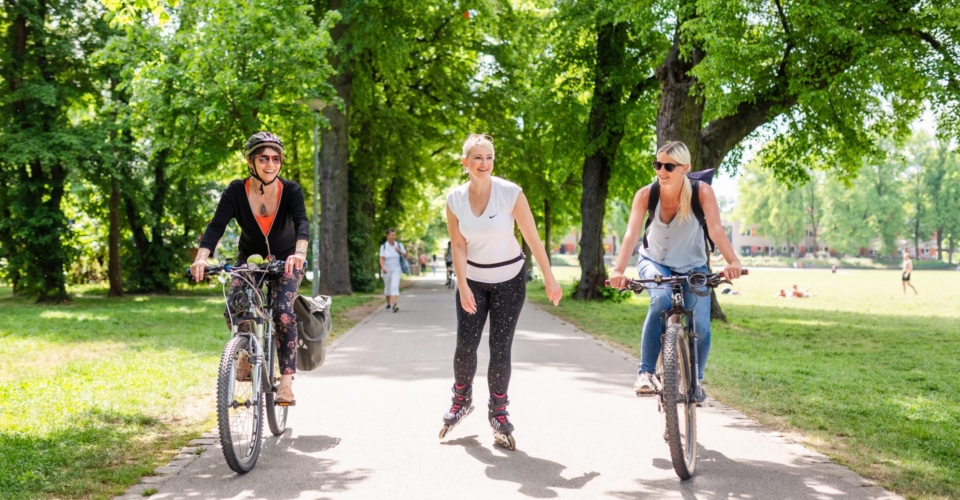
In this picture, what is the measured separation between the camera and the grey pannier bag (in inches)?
230

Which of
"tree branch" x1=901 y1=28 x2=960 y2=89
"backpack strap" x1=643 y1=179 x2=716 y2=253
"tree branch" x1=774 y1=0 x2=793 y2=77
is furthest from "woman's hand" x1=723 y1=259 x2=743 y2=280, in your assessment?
"tree branch" x1=901 y1=28 x2=960 y2=89

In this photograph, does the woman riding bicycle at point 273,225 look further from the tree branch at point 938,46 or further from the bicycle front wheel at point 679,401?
the tree branch at point 938,46

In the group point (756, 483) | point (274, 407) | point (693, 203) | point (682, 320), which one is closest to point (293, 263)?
point (274, 407)

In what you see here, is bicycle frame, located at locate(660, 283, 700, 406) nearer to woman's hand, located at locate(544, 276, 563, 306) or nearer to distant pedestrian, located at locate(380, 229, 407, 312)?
woman's hand, located at locate(544, 276, 563, 306)

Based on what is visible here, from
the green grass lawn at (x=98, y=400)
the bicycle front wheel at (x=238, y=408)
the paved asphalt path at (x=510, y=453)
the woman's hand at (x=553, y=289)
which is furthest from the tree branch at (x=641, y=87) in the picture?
the bicycle front wheel at (x=238, y=408)

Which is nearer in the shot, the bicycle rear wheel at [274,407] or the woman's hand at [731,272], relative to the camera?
the woman's hand at [731,272]

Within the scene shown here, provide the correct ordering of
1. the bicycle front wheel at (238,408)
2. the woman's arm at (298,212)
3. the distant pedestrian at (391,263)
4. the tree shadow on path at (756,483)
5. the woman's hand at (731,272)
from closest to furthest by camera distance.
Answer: the tree shadow on path at (756,483) → the bicycle front wheel at (238,408) → the woman's hand at (731,272) → the woman's arm at (298,212) → the distant pedestrian at (391,263)

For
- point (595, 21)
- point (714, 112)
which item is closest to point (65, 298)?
point (595, 21)

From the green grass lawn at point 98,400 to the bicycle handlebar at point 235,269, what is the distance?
3.90 feet

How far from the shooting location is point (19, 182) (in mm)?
21984

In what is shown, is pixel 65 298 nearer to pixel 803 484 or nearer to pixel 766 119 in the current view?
pixel 766 119

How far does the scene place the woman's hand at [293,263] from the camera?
516 centimetres

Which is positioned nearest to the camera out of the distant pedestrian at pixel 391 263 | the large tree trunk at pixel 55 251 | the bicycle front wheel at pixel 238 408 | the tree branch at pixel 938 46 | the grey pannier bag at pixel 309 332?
the bicycle front wheel at pixel 238 408

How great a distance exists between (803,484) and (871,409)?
9.61 ft
